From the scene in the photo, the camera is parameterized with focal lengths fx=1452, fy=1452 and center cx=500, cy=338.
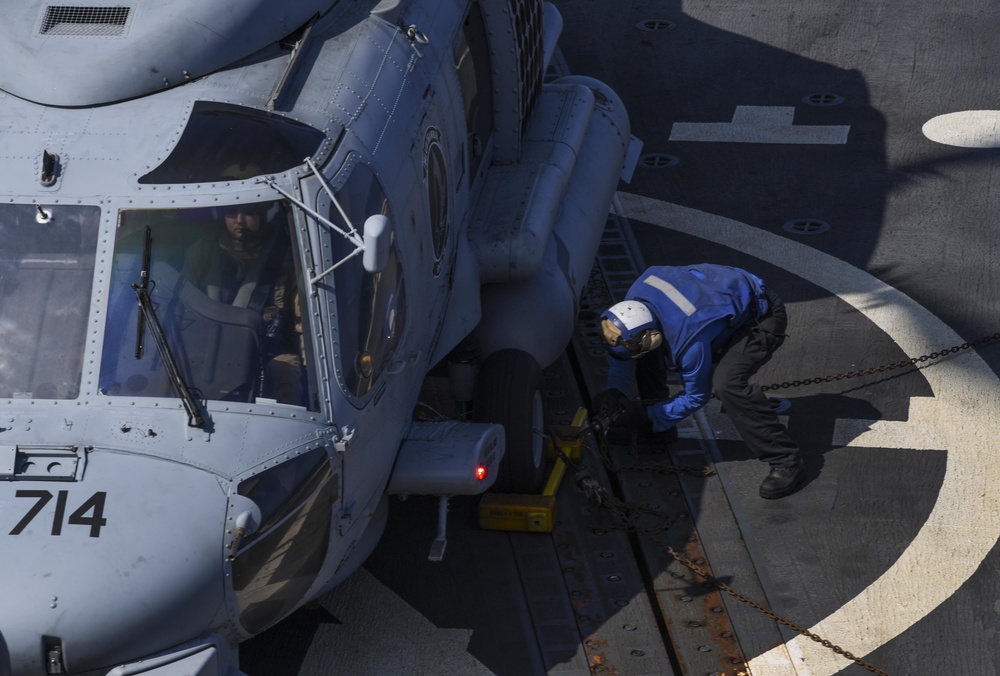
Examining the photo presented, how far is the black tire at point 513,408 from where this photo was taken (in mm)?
7535

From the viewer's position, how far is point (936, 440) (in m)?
8.24

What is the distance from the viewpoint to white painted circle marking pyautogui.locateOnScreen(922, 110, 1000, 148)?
447 inches

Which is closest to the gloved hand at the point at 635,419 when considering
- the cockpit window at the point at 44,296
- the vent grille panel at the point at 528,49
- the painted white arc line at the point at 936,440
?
the painted white arc line at the point at 936,440

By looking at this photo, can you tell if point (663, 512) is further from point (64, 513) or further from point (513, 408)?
point (64, 513)

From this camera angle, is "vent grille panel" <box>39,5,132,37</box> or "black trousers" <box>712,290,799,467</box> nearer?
"vent grille panel" <box>39,5,132,37</box>

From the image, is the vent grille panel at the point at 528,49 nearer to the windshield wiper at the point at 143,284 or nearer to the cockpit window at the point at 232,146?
the cockpit window at the point at 232,146

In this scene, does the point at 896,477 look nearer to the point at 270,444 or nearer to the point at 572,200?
the point at 572,200

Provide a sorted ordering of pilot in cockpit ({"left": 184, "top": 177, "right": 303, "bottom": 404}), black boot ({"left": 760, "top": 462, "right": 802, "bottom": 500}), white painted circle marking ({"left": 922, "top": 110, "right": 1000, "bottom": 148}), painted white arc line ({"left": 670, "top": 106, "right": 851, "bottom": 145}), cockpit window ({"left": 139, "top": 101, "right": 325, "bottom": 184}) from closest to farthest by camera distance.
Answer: pilot in cockpit ({"left": 184, "top": 177, "right": 303, "bottom": 404})
cockpit window ({"left": 139, "top": 101, "right": 325, "bottom": 184})
black boot ({"left": 760, "top": 462, "right": 802, "bottom": 500})
white painted circle marking ({"left": 922, "top": 110, "right": 1000, "bottom": 148})
painted white arc line ({"left": 670, "top": 106, "right": 851, "bottom": 145})

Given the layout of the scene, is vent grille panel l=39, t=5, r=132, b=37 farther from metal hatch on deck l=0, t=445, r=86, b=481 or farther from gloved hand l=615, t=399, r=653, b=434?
gloved hand l=615, t=399, r=653, b=434

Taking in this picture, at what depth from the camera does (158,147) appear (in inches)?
239

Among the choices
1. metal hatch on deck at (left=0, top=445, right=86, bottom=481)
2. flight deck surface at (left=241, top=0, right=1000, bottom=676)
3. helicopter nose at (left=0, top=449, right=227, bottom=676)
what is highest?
metal hatch on deck at (left=0, top=445, right=86, bottom=481)

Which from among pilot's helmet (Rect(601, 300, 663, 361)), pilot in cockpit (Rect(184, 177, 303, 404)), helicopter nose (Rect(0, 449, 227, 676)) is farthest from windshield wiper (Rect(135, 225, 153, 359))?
pilot's helmet (Rect(601, 300, 663, 361))

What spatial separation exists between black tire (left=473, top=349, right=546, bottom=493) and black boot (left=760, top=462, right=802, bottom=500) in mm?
1218

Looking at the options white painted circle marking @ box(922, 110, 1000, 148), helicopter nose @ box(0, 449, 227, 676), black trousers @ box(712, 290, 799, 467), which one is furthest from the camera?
white painted circle marking @ box(922, 110, 1000, 148)
